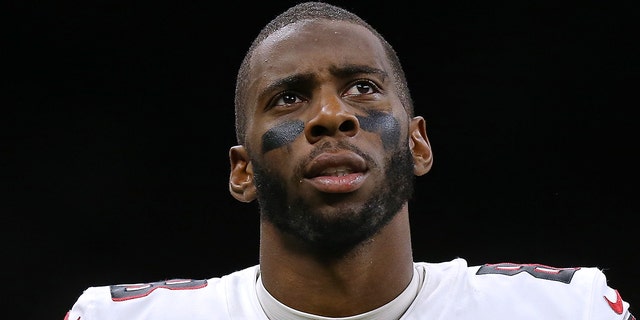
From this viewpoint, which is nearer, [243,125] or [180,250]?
[243,125]

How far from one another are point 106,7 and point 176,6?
0.29m

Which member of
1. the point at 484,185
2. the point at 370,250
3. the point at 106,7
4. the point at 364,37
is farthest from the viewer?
the point at 484,185

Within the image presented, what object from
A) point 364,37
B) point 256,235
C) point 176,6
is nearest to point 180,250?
point 256,235

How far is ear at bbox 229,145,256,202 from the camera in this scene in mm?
2977

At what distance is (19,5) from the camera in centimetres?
448

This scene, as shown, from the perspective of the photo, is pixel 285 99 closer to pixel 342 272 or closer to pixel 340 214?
pixel 340 214

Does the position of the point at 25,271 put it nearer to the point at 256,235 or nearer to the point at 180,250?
the point at 180,250

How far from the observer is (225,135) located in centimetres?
484

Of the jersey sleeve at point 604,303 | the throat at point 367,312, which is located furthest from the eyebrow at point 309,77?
the jersey sleeve at point 604,303

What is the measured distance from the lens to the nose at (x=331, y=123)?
2.70 meters

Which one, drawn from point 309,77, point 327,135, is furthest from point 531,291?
point 309,77

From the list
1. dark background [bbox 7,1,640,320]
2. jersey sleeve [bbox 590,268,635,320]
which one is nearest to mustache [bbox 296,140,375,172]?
jersey sleeve [bbox 590,268,635,320]

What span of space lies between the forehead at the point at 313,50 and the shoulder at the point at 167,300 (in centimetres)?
58

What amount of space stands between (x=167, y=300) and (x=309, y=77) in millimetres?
751
